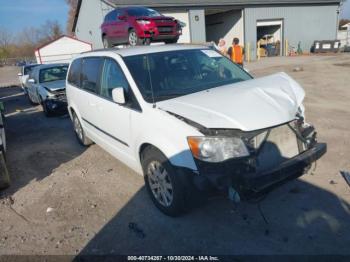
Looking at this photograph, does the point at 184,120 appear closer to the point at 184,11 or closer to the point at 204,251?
the point at 204,251

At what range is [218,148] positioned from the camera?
2852 millimetres

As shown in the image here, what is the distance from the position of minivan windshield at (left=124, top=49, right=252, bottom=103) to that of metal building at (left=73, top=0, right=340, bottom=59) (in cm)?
1732

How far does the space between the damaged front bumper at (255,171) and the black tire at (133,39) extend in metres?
6.28

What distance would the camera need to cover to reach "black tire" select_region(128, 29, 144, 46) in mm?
8523

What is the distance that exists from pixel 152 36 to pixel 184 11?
14.0 meters

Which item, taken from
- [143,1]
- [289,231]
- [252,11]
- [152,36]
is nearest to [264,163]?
[289,231]

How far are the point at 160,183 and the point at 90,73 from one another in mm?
2563

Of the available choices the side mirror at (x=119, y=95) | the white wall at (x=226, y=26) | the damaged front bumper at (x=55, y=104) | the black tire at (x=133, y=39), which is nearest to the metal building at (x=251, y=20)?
the white wall at (x=226, y=26)

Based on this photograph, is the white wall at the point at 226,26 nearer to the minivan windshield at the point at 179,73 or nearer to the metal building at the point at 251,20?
the metal building at the point at 251,20

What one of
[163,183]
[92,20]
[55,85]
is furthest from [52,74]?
[92,20]

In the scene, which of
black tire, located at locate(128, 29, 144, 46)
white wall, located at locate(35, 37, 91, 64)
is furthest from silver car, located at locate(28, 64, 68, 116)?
white wall, located at locate(35, 37, 91, 64)

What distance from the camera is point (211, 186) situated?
9.43 feet

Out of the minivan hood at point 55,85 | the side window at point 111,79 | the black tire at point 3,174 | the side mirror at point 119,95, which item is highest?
the side window at point 111,79

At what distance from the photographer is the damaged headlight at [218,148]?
9.32 ft
